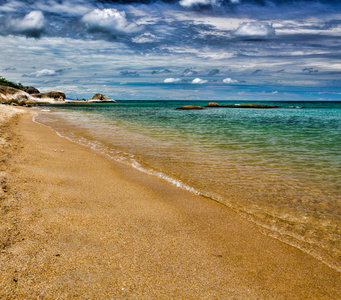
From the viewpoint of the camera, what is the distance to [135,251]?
304 cm

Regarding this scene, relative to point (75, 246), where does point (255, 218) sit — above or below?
below

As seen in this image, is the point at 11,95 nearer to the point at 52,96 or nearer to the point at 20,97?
the point at 20,97

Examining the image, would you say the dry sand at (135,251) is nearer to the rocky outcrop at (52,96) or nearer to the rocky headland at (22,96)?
the rocky headland at (22,96)

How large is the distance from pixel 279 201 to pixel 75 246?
4242 millimetres

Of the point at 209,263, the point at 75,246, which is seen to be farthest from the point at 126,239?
the point at 209,263

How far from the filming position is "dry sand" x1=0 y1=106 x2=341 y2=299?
7.88 feet

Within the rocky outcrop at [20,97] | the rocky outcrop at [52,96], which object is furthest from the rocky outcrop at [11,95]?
the rocky outcrop at [52,96]

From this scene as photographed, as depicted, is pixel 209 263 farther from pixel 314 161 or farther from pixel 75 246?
pixel 314 161

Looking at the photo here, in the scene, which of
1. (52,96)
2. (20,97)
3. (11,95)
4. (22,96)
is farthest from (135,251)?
(52,96)

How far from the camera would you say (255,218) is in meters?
4.44

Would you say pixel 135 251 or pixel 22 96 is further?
pixel 22 96

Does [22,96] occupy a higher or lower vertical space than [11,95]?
higher

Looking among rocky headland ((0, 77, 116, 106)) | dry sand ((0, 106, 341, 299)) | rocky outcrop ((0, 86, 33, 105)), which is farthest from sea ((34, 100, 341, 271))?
rocky outcrop ((0, 86, 33, 105))

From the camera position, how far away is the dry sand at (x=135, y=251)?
2.40 m
